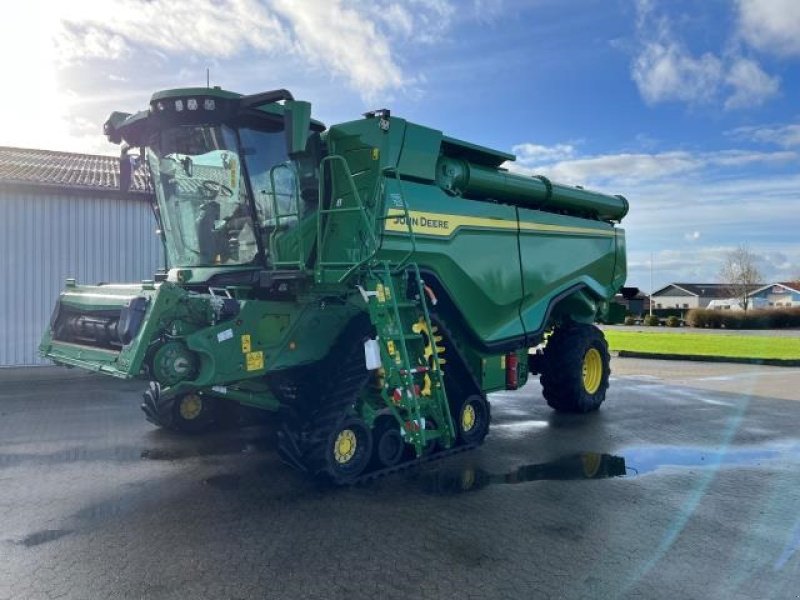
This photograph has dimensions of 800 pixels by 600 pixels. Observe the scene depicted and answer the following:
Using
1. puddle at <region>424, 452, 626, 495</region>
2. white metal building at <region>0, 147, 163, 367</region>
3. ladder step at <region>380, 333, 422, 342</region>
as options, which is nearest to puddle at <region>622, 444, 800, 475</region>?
puddle at <region>424, 452, 626, 495</region>

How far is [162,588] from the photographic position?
3746 millimetres

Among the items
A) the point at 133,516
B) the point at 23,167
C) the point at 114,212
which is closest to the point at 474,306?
the point at 133,516

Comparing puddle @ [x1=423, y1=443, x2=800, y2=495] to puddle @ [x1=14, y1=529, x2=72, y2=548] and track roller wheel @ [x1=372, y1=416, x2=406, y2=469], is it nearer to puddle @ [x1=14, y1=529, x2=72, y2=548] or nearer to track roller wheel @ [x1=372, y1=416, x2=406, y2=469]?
track roller wheel @ [x1=372, y1=416, x2=406, y2=469]

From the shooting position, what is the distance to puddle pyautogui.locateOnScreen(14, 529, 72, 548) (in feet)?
14.6

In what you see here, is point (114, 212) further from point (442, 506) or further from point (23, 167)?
point (442, 506)

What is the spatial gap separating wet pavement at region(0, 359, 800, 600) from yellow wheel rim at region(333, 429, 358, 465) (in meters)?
0.29

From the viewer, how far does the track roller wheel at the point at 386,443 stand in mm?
6188

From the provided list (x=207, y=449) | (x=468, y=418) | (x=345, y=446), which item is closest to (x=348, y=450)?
(x=345, y=446)

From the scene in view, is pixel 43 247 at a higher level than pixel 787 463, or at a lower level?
higher

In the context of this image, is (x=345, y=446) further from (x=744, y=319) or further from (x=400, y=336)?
(x=744, y=319)

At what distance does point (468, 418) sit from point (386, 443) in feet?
3.82

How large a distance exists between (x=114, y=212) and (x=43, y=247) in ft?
4.93

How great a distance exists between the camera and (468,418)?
7066 millimetres

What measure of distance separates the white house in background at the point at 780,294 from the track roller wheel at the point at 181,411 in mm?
73114
